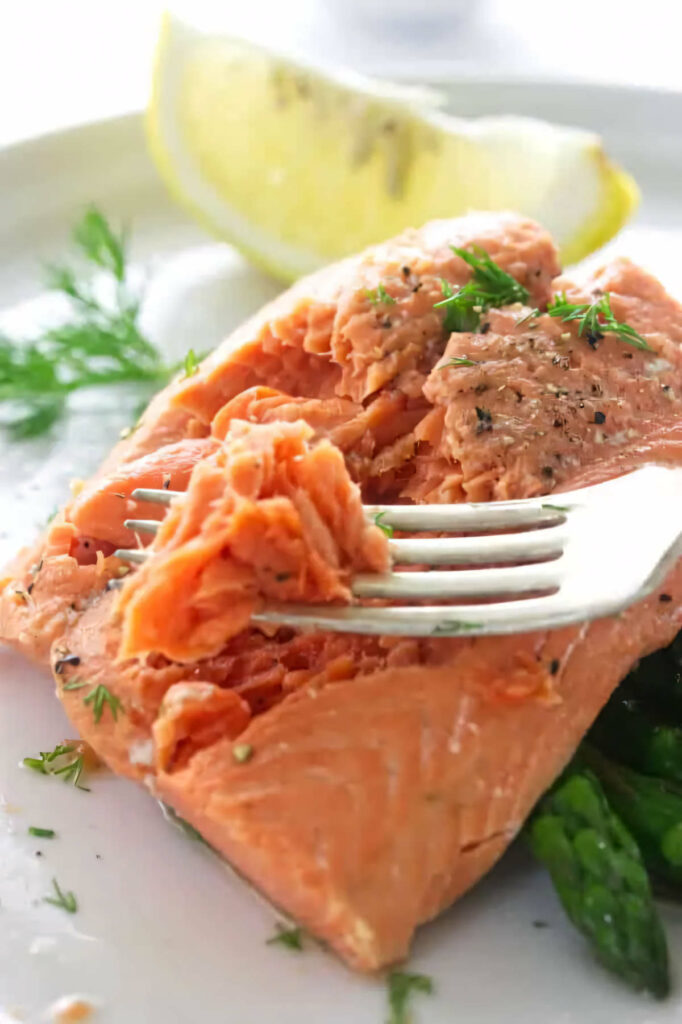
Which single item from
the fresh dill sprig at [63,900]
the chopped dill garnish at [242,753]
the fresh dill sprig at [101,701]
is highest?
the fresh dill sprig at [101,701]

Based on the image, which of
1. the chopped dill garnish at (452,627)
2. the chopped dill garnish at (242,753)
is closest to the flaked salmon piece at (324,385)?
the chopped dill garnish at (452,627)

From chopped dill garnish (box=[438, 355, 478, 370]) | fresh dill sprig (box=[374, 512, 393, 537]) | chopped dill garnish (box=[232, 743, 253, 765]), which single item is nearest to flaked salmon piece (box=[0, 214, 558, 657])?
chopped dill garnish (box=[438, 355, 478, 370])

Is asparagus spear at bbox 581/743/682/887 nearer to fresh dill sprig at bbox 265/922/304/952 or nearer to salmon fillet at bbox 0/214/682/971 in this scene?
salmon fillet at bbox 0/214/682/971

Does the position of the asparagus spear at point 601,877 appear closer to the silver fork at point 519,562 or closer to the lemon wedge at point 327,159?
the silver fork at point 519,562

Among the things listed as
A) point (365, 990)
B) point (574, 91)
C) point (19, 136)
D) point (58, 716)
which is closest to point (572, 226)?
point (574, 91)

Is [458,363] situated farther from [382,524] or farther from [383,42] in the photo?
[383,42]
